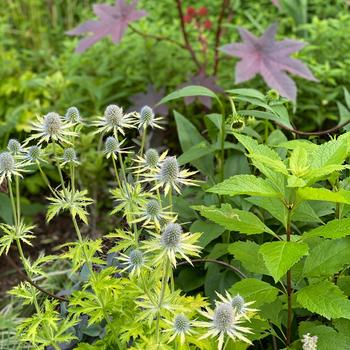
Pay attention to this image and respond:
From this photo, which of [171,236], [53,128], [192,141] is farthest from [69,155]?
[192,141]

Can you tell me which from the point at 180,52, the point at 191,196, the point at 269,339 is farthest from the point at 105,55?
the point at 269,339

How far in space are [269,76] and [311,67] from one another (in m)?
0.30

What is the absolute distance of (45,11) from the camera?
4.45m

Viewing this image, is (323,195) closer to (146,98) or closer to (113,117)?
(113,117)

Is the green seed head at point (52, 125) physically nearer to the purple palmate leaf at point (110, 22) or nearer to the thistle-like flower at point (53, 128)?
the thistle-like flower at point (53, 128)

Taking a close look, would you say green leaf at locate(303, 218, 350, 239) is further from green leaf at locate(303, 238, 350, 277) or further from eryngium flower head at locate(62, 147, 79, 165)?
eryngium flower head at locate(62, 147, 79, 165)

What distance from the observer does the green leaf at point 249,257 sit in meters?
1.43

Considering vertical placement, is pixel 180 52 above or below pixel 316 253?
below

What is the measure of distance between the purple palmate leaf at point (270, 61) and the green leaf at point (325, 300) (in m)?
1.29

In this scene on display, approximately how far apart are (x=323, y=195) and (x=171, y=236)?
0.29 meters

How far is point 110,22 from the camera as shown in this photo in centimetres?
284

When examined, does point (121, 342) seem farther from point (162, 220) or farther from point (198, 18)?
point (198, 18)

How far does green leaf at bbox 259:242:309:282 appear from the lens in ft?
3.97

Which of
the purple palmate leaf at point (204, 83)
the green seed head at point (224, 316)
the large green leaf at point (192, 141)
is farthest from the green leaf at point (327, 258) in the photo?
the purple palmate leaf at point (204, 83)
